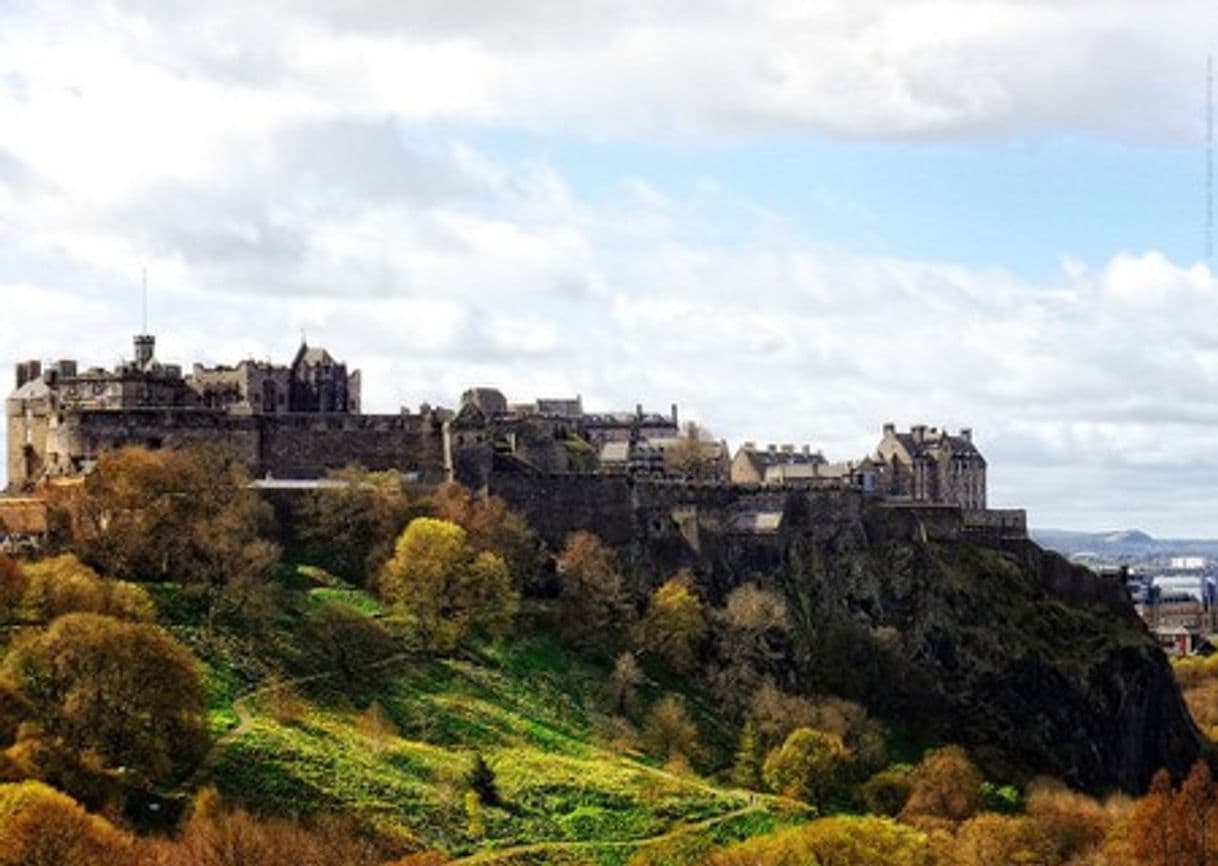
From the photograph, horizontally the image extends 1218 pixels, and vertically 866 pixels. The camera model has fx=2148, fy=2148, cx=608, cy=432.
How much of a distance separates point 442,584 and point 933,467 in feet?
298

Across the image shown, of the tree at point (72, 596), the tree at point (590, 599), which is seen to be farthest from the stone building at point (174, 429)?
the tree at point (72, 596)

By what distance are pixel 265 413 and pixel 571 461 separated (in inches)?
837

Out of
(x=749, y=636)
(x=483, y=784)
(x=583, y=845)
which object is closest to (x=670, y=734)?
(x=749, y=636)

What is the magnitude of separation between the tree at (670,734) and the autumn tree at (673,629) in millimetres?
7704

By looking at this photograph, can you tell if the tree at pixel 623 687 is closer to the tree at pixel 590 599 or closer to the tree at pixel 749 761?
the tree at pixel 590 599

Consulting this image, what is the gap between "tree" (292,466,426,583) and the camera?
113m

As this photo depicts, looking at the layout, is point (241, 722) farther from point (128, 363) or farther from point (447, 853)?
point (128, 363)

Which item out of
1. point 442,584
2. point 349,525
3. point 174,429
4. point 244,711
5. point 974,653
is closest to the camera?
point 244,711

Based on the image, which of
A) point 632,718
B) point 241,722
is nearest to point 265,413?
point 632,718

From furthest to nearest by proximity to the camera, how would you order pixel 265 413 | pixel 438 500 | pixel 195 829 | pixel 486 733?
1. pixel 265 413
2. pixel 438 500
3. pixel 486 733
4. pixel 195 829

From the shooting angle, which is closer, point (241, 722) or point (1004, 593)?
point (241, 722)

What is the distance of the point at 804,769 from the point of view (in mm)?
101688

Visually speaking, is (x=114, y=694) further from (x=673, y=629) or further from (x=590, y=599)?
(x=673, y=629)

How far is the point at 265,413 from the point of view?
12475cm
